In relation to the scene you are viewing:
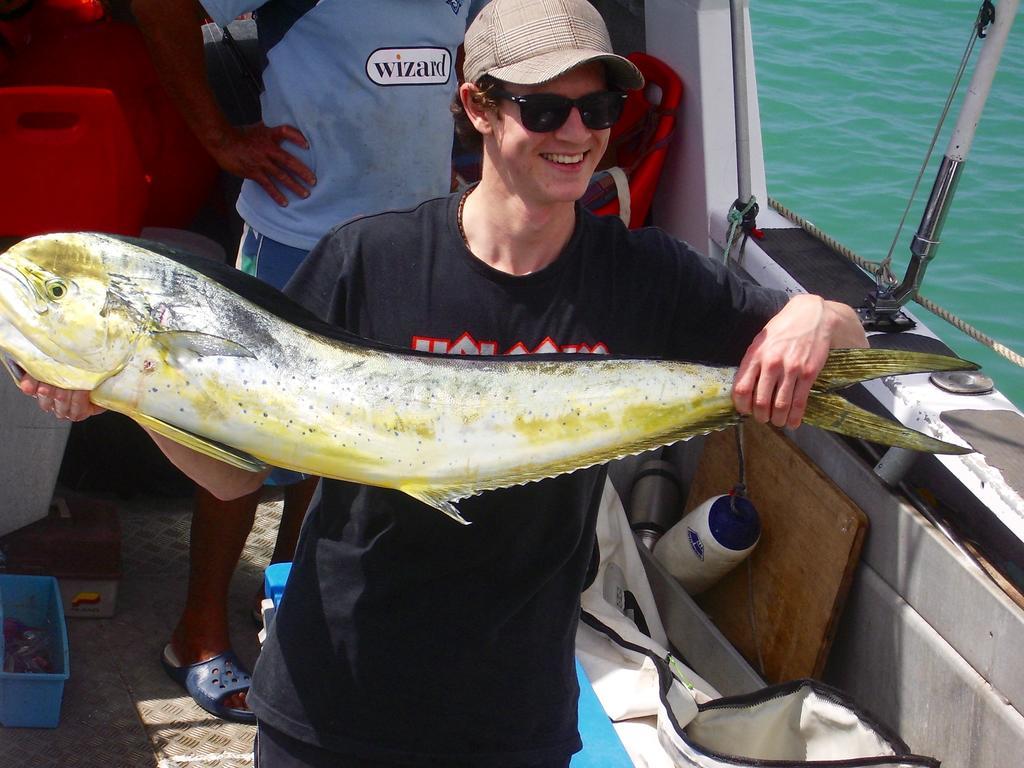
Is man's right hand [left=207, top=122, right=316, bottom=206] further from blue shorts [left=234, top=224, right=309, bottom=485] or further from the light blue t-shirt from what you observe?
blue shorts [left=234, top=224, right=309, bottom=485]

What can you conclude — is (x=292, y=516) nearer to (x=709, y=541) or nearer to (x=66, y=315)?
(x=709, y=541)

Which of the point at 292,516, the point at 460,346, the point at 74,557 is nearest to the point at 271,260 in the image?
the point at 292,516

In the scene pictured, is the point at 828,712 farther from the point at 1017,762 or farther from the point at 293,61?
the point at 293,61

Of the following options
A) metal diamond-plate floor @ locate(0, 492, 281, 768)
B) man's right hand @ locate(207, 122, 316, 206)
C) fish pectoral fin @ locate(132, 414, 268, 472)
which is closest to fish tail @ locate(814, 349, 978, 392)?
fish pectoral fin @ locate(132, 414, 268, 472)

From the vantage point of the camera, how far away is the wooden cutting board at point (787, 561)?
328cm

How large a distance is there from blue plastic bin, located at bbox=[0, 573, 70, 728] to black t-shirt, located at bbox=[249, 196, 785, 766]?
141cm

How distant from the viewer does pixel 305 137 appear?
3.43 metres

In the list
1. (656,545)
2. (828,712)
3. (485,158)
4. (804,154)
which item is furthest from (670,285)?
(804,154)

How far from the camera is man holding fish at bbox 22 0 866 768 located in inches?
78.3

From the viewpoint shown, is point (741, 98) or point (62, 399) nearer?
point (62, 399)

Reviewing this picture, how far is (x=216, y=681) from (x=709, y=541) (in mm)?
1525

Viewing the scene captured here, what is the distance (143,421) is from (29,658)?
1.97 m

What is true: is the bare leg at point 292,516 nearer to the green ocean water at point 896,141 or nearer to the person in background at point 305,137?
the person in background at point 305,137

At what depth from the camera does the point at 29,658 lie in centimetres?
338
